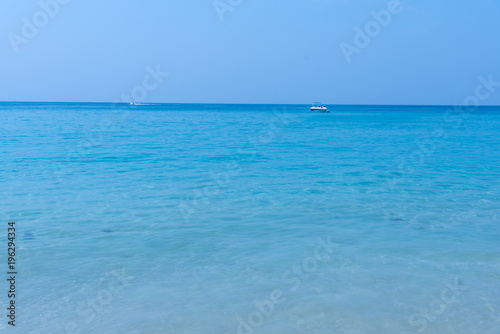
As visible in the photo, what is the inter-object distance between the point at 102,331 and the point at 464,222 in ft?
32.1

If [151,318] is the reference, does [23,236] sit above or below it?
below

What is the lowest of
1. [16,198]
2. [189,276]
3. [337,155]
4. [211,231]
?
[337,155]

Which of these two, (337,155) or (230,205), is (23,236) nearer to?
(230,205)

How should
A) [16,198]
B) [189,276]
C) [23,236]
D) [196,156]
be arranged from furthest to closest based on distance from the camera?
[196,156]
[16,198]
[23,236]
[189,276]

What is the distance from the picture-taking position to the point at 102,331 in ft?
19.9

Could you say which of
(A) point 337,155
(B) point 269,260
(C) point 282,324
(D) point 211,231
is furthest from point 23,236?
(A) point 337,155

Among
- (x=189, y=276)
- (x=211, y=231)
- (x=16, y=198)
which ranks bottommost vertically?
(x=16, y=198)

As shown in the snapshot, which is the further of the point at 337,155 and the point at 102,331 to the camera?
the point at 337,155

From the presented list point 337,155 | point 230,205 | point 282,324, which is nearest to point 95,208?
point 230,205

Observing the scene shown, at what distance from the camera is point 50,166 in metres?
21.2

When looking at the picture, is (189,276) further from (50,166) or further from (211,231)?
(50,166)

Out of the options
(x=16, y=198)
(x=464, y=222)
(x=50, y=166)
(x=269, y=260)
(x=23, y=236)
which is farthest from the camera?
(x=50, y=166)

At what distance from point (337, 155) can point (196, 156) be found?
347 inches

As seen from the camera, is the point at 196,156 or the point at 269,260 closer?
the point at 269,260
